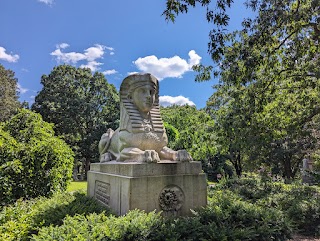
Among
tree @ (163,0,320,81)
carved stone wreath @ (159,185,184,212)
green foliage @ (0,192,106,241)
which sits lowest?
green foliage @ (0,192,106,241)

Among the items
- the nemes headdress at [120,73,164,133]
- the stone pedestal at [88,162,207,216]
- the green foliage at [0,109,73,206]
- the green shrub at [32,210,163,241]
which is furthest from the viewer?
the green foliage at [0,109,73,206]

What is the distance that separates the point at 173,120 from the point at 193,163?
74.6 ft

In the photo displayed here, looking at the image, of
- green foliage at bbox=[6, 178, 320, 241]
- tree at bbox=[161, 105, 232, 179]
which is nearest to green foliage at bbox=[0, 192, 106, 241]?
green foliage at bbox=[6, 178, 320, 241]

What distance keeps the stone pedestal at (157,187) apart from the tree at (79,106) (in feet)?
78.7

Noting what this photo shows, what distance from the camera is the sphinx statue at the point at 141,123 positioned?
5.52 metres

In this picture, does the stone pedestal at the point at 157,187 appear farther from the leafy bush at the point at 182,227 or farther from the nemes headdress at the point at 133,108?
the nemes headdress at the point at 133,108

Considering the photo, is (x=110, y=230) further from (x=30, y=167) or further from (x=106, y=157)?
(x=30, y=167)

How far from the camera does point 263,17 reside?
728cm

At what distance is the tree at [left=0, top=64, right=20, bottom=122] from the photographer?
86.3 feet

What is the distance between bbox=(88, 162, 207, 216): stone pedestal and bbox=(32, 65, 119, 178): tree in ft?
78.7

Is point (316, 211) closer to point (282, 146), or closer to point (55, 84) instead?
point (282, 146)

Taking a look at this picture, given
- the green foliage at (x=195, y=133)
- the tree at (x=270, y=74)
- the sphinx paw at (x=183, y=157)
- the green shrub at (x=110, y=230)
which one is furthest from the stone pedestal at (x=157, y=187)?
the green foliage at (x=195, y=133)

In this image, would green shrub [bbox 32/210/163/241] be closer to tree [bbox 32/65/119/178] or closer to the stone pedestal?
the stone pedestal

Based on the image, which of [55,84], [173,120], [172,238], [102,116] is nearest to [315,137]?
[172,238]
